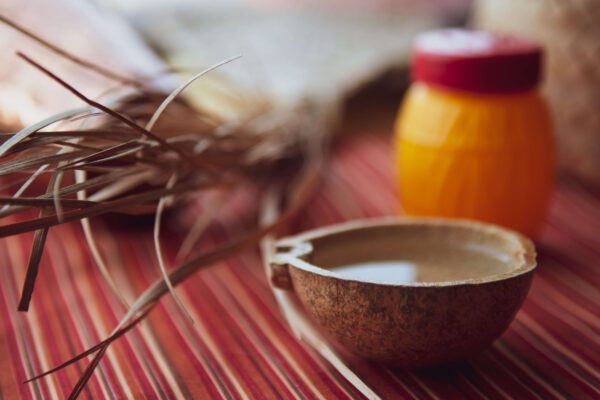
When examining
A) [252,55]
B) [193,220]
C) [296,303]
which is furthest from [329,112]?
[296,303]

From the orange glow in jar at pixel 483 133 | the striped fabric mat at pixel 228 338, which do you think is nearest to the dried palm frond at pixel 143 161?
the striped fabric mat at pixel 228 338

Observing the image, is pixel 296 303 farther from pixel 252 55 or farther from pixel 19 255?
pixel 252 55

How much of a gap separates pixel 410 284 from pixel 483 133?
286 millimetres

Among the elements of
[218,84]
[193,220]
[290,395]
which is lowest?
[290,395]

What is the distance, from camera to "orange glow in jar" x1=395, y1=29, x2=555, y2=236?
62 centimetres

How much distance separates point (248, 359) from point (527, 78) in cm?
37

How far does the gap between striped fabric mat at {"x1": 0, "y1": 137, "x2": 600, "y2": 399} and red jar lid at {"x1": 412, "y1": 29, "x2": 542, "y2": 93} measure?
0.60 ft

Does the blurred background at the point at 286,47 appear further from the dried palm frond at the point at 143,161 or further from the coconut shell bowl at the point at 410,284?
the coconut shell bowl at the point at 410,284

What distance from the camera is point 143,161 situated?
523 mm

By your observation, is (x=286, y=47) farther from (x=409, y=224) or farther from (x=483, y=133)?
(x=409, y=224)

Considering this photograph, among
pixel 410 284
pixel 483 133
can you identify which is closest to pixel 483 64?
pixel 483 133

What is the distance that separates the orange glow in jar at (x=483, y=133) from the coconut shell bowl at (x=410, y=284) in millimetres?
140

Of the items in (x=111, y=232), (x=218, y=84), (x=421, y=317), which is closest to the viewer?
(x=421, y=317)

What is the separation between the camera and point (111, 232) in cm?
74
